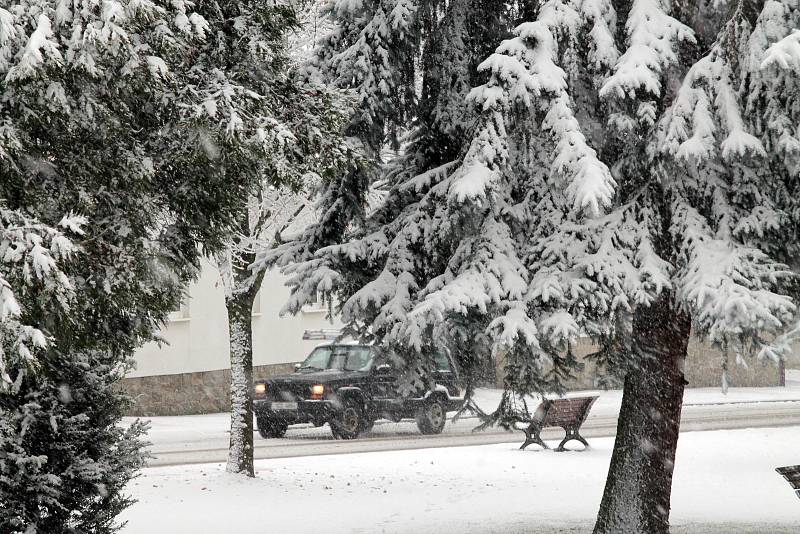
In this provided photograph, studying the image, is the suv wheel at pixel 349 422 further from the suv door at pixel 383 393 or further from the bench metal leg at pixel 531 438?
the bench metal leg at pixel 531 438

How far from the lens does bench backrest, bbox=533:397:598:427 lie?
54.8ft

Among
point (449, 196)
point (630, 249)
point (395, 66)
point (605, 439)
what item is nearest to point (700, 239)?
point (630, 249)

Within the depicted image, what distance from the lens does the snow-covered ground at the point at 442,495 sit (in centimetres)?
1013

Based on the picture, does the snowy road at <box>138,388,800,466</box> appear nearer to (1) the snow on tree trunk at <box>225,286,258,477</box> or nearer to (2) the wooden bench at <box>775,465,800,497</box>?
(1) the snow on tree trunk at <box>225,286,258,477</box>

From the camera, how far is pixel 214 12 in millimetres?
6277

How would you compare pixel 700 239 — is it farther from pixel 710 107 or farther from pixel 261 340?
pixel 261 340

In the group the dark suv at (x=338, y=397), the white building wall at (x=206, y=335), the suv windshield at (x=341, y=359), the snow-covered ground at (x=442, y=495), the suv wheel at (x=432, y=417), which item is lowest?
the snow-covered ground at (x=442, y=495)

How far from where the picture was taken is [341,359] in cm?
1978

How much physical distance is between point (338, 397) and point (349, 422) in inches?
29.2

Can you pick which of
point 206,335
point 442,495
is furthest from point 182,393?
point 442,495

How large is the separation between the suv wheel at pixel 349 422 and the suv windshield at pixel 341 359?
79 cm

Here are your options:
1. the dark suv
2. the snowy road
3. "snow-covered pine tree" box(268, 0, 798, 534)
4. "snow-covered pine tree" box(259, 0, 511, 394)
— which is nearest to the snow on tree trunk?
the snowy road

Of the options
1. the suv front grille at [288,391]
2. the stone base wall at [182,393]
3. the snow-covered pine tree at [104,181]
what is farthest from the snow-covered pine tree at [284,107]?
the stone base wall at [182,393]

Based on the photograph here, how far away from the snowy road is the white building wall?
5.29 feet
